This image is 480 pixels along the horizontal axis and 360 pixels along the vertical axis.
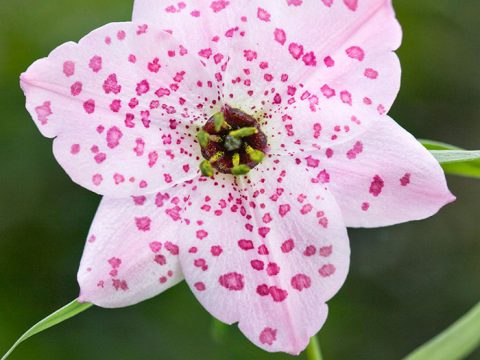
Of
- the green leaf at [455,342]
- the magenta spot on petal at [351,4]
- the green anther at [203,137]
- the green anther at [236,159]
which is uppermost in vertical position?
the magenta spot on petal at [351,4]

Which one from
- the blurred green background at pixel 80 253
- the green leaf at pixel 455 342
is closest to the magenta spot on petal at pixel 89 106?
the green leaf at pixel 455 342

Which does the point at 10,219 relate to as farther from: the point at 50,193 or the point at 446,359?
the point at 446,359

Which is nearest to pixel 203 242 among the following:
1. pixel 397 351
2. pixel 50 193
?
pixel 50 193

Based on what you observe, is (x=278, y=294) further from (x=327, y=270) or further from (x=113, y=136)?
(x=113, y=136)

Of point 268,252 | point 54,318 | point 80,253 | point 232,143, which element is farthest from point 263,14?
point 80,253

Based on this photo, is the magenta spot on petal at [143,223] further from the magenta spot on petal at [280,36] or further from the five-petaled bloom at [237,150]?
the magenta spot on petal at [280,36]

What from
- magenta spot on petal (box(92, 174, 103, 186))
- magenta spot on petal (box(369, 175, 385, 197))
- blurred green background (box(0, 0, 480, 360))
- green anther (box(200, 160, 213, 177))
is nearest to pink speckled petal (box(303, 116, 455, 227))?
magenta spot on petal (box(369, 175, 385, 197))

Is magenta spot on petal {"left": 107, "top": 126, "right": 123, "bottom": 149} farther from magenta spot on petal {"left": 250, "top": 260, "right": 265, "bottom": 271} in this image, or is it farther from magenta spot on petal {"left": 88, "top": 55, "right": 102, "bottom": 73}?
magenta spot on petal {"left": 250, "top": 260, "right": 265, "bottom": 271}
